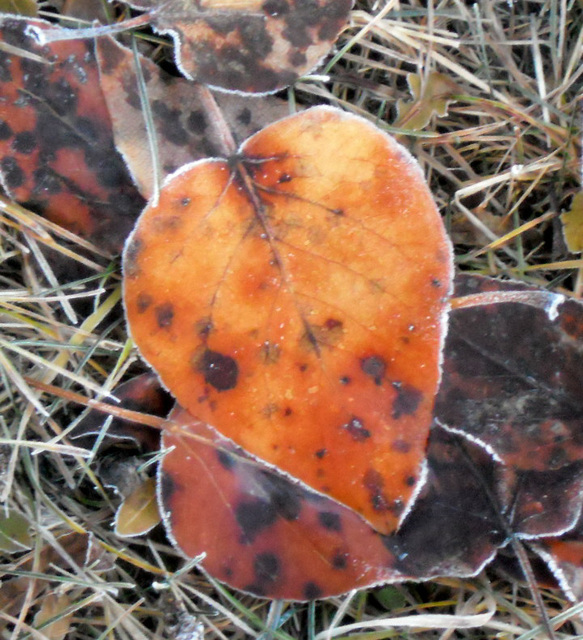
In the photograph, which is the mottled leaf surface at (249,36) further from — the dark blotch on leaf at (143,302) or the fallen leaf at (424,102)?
the dark blotch on leaf at (143,302)

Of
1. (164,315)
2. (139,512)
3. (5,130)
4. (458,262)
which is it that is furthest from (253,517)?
(5,130)

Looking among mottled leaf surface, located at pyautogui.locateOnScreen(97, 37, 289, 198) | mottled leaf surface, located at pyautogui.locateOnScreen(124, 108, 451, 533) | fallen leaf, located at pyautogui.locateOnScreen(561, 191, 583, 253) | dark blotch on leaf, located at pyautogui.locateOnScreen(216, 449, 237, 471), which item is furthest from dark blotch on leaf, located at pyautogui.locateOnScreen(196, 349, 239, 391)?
fallen leaf, located at pyautogui.locateOnScreen(561, 191, 583, 253)

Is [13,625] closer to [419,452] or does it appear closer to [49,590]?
[49,590]

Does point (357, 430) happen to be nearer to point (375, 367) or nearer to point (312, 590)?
point (375, 367)

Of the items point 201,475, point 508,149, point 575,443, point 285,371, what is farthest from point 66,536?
point 508,149

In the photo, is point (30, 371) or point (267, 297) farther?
point (30, 371)
